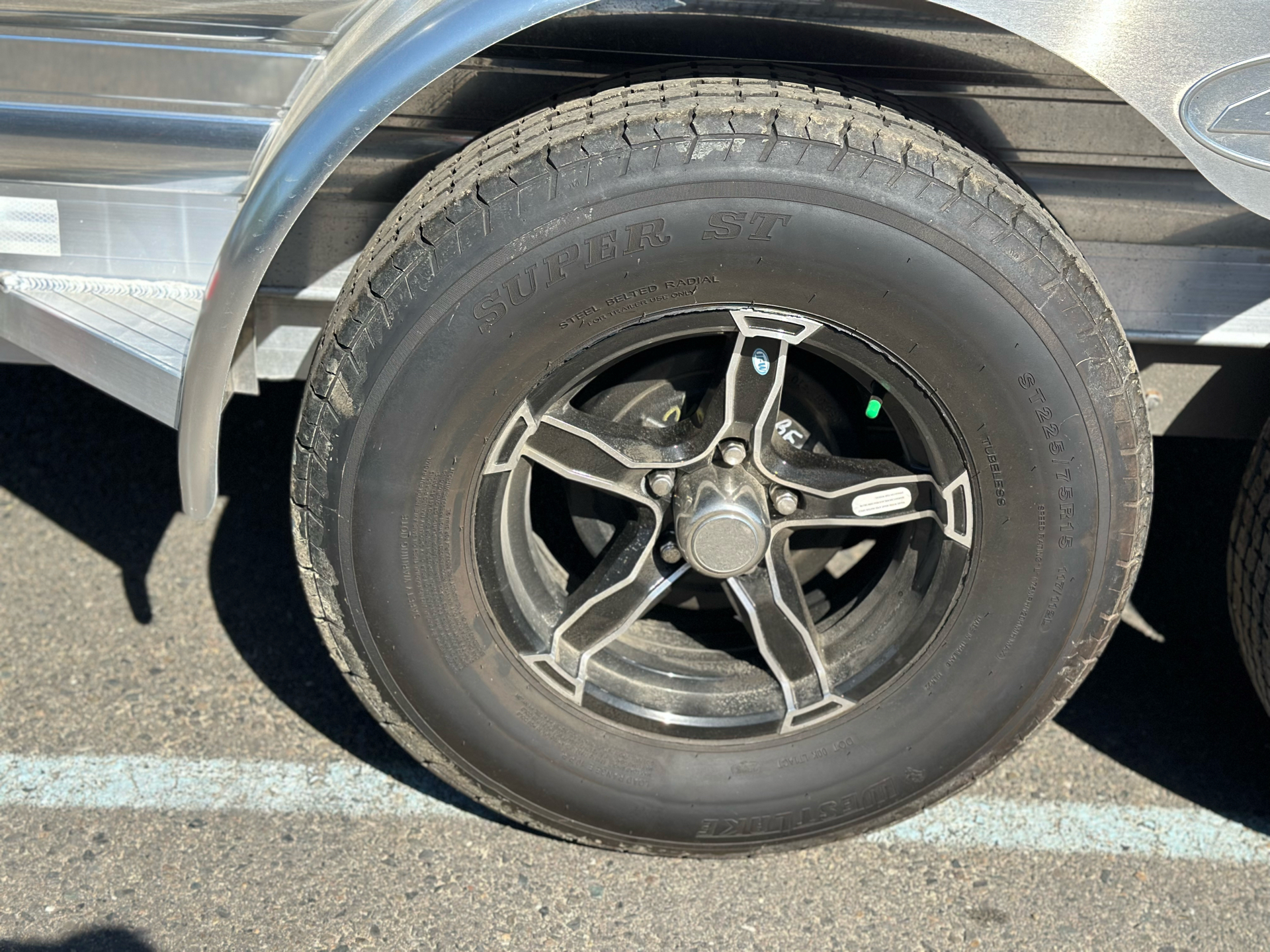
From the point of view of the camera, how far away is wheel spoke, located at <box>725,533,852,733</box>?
1.96 metres

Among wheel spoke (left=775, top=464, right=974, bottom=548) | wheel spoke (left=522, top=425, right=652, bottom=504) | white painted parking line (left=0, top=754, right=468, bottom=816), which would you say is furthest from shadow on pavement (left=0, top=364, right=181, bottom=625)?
wheel spoke (left=775, top=464, right=974, bottom=548)

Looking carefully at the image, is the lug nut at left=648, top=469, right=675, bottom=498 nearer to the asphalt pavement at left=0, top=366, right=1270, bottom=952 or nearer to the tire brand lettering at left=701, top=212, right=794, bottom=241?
the tire brand lettering at left=701, top=212, right=794, bottom=241

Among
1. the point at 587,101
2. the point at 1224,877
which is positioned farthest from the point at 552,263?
the point at 1224,877

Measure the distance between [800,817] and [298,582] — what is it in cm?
135

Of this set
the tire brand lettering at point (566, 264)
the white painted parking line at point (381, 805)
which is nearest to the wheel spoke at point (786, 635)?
the white painted parking line at point (381, 805)

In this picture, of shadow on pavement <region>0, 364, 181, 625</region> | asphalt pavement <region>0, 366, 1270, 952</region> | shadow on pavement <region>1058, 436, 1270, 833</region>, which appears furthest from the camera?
shadow on pavement <region>0, 364, 181, 625</region>

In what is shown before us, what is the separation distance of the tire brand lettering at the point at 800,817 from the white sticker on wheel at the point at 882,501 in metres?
0.48

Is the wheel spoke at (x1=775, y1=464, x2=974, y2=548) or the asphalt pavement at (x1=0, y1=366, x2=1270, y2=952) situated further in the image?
the asphalt pavement at (x1=0, y1=366, x2=1270, y2=952)

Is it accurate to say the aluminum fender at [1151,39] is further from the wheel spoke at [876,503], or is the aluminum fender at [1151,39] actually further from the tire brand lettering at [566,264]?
the wheel spoke at [876,503]

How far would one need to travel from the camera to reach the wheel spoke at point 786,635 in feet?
6.44

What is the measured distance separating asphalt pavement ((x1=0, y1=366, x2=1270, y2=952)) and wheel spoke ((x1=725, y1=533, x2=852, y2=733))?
1.13 ft

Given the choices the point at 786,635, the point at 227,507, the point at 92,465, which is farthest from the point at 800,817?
the point at 92,465

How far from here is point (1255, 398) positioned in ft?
6.77

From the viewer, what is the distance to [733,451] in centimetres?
186
